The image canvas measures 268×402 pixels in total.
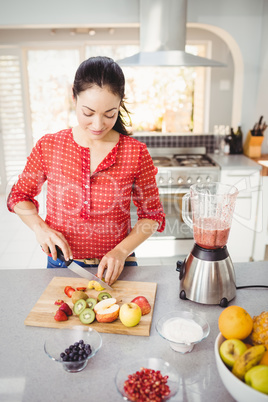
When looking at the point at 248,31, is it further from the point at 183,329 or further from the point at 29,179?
the point at 183,329

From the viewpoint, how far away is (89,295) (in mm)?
1276

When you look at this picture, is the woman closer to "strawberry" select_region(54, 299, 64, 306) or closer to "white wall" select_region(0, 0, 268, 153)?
"strawberry" select_region(54, 299, 64, 306)

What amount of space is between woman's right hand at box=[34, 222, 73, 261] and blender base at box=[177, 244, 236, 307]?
414mm

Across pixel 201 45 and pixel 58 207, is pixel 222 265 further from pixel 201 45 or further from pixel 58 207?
pixel 201 45

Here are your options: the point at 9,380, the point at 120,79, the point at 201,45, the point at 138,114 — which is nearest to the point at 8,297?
the point at 9,380

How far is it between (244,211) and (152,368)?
254cm

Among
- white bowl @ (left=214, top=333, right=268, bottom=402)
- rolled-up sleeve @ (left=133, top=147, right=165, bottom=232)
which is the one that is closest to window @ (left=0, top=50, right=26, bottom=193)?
rolled-up sleeve @ (left=133, top=147, right=165, bottom=232)

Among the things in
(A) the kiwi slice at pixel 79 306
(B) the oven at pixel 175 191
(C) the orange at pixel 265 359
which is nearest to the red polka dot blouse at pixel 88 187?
(A) the kiwi slice at pixel 79 306

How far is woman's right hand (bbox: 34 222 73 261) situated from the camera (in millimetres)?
1286

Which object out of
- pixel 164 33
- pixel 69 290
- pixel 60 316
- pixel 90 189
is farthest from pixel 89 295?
pixel 164 33

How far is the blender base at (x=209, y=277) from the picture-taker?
1186mm

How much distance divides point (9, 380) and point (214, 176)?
2612 millimetres

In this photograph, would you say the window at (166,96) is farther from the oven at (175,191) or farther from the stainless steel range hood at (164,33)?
the stainless steel range hood at (164,33)

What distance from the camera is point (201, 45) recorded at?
16.0 ft
